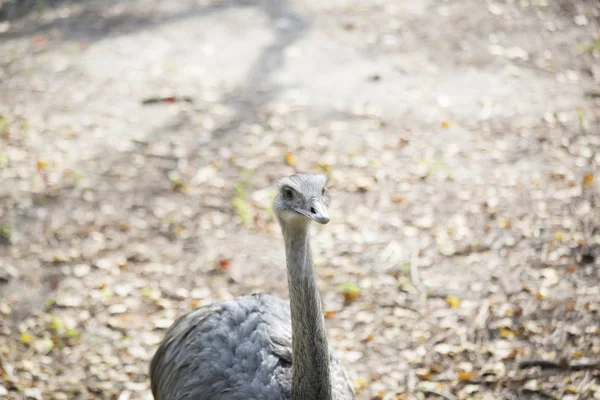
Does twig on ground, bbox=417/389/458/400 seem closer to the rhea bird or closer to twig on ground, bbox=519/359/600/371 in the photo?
twig on ground, bbox=519/359/600/371

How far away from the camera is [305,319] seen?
9.38ft

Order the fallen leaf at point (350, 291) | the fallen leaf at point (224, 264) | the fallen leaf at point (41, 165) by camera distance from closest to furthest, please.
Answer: the fallen leaf at point (350, 291) → the fallen leaf at point (224, 264) → the fallen leaf at point (41, 165)

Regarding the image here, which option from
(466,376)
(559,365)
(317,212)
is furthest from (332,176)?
(317,212)

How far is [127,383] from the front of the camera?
450 centimetres

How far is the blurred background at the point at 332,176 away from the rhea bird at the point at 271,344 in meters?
1.02

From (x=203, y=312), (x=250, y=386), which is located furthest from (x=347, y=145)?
(x=250, y=386)

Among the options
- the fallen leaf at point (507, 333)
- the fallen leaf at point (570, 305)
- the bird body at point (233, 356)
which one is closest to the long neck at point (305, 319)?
the bird body at point (233, 356)

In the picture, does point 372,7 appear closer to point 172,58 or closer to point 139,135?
point 172,58

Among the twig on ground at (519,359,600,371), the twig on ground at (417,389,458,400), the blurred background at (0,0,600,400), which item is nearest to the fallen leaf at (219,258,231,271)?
the blurred background at (0,0,600,400)

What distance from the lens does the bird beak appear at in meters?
2.65

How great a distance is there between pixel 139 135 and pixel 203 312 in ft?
11.2

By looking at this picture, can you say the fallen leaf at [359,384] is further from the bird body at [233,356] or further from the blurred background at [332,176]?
the bird body at [233,356]

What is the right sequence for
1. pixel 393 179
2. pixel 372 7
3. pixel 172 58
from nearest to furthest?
pixel 393 179 < pixel 172 58 < pixel 372 7

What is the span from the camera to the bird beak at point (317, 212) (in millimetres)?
2650
